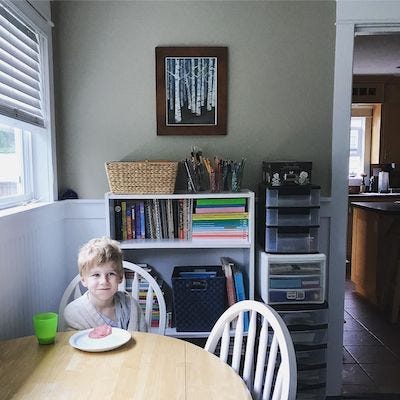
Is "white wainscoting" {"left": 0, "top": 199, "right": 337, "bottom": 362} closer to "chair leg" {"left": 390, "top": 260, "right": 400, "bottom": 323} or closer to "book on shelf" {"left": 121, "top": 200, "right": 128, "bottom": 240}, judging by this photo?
"book on shelf" {"left": 121, "top": 200, "right": 128, "bottom": 240}

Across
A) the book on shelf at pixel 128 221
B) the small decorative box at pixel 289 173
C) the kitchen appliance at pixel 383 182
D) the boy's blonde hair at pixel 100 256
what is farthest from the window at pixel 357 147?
the boy's blonde hair at pixel 100 256

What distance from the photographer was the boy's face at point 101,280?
1.65m

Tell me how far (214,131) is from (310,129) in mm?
535

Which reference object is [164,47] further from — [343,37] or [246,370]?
[246,370]

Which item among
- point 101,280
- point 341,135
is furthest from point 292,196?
point 101,280

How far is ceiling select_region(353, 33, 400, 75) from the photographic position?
3.92 meters

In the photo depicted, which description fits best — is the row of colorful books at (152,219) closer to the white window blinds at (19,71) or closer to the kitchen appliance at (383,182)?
the white window blinds at (19,71)

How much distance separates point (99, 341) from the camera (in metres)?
1.40

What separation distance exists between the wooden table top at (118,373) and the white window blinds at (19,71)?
97 centimetres

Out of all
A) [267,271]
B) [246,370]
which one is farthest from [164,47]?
[246,370]

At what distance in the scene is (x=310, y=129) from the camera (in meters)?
2.41

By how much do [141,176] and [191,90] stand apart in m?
0.59

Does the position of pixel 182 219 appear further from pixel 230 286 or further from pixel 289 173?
pixel 289 173

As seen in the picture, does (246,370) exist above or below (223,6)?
below
